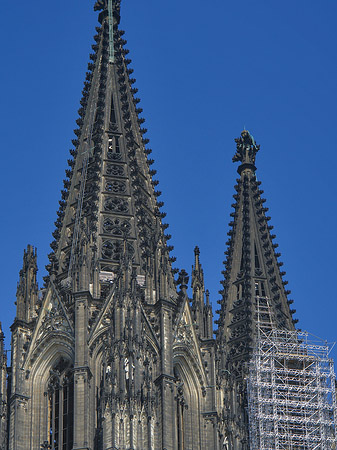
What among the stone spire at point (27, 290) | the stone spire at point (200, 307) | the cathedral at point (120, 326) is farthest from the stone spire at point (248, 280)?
the stone spire at point (27, 290)

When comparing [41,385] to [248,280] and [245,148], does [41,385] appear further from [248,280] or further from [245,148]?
[245,148]

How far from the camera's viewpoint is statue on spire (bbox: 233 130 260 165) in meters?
99.6

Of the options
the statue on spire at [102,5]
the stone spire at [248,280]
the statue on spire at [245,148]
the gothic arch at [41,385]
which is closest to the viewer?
the gothic arch at [41,385]

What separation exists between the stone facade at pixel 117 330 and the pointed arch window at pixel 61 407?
2.3 inches

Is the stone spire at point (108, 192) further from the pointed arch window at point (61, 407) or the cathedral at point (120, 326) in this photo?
the pointed arch window at point (61, 407)

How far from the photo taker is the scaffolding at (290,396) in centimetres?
8388

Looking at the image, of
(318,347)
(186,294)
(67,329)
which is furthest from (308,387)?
(67,329)

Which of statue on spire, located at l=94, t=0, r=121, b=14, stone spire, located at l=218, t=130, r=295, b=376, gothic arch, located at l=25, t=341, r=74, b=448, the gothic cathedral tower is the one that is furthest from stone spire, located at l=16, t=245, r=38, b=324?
statue on spire, located at l=94, t=0, r=121, b=14

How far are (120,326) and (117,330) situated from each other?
27cm

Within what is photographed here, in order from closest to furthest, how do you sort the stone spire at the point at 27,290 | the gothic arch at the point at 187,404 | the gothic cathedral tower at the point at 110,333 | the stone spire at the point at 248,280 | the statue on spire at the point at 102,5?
the gothic cathedral tower at the point at 110,333 < the gothic arch at the point at 187,404 < the stone spire at the point at 27,290 < the stone spire at the point at 248,280 < the statue on spire at the point at 102,5

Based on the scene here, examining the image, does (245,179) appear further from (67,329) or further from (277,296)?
(67,329)

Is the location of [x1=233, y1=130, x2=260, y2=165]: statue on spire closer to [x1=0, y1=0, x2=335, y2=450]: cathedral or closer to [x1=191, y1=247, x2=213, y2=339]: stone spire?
[x1=0, y1=0, x2=335, y2=450]: cathedral

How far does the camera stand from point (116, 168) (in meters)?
86.9

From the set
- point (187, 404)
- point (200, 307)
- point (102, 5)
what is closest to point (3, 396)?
point (187, 404)
